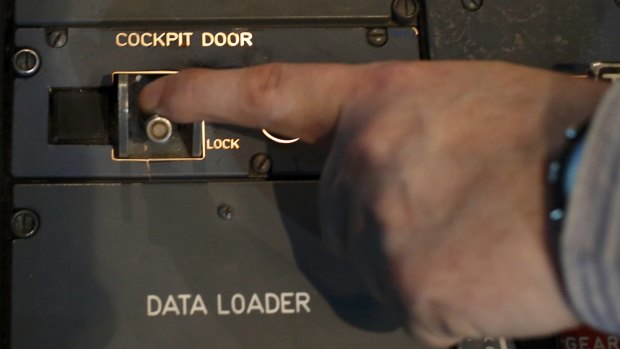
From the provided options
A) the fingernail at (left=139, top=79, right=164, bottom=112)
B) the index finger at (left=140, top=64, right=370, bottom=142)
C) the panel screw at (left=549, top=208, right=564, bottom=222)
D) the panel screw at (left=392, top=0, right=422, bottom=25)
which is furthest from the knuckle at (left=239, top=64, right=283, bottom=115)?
the panel screw at (left=549, top=208, right=564, bottom=222)

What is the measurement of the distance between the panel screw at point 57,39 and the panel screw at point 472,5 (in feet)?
2.07

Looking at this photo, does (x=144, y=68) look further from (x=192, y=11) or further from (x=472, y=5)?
(x=472, y=5)

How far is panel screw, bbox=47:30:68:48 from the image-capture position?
1196 millimetres

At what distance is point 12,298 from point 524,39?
0.88 m

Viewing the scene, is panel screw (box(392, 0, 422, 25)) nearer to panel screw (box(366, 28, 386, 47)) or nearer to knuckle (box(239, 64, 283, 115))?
panel screw (box(366, 28, 386, 47))

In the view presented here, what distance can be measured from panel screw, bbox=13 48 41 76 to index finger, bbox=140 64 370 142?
0.20m

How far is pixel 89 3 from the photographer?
121 cm

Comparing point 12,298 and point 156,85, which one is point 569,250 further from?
point 12,298

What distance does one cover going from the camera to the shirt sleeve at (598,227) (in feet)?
2.39

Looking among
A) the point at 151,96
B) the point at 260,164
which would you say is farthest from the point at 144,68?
the point at 260,164

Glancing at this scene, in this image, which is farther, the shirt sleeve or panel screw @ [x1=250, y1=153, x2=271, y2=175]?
panel screw @ [x1=250, y1=153, x2=271, y2=175]

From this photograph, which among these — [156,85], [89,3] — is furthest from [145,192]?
[89,3]

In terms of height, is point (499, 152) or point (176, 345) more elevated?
point (499, 152)

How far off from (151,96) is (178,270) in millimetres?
256
